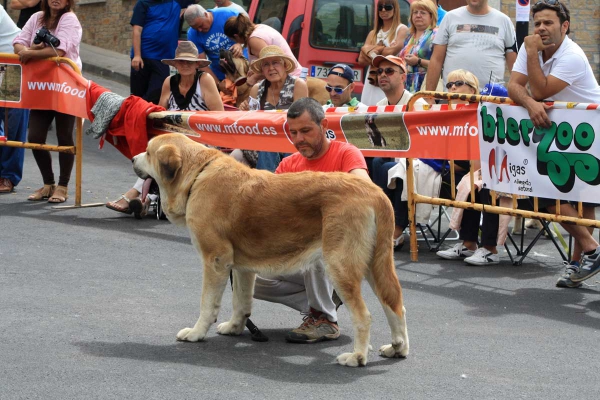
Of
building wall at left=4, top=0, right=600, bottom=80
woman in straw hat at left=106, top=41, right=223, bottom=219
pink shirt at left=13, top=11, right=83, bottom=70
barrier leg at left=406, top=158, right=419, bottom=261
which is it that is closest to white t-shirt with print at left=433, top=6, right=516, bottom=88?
barrier leg at left=406, top=158, right=419, bottom=261

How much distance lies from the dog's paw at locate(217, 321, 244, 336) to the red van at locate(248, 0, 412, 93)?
796cm

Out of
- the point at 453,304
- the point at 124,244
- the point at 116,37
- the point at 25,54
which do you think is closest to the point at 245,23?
the point at 25,54

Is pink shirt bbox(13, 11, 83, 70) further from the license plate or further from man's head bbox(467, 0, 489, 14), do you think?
man's head bbox(467, 0, 489, 14)

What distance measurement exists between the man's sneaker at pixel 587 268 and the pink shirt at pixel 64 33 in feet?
19.9

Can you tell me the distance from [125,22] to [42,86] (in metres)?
14.7

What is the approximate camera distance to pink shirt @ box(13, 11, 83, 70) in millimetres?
11375

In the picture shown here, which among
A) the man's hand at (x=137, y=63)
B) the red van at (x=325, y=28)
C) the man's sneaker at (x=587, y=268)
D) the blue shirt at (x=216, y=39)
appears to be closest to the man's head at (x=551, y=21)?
the man's sneaker at (x=587, y=268)

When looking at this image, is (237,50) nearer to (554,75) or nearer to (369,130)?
(369,130)

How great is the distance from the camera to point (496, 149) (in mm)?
8750

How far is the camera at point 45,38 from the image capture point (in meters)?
11.2

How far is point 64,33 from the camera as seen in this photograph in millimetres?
11367

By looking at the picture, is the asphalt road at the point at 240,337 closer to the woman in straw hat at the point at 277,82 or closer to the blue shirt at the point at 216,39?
the woman in straw hat at the point at 277,82

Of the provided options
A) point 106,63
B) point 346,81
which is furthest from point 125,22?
point 346,81

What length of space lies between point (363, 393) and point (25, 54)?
23.9ft
